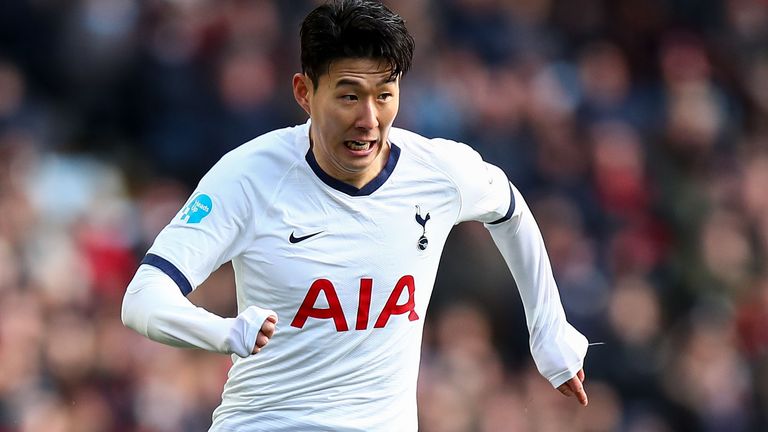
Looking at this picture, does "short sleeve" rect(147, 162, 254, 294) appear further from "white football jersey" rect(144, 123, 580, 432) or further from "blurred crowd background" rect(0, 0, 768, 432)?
"blurred crowd background" rect(0, 0, 768, 432)

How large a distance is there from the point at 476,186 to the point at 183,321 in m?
1.42

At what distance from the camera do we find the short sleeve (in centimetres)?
471

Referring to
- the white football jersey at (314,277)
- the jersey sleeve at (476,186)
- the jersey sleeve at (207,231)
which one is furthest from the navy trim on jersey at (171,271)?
the jersey sleeve at (476,186)

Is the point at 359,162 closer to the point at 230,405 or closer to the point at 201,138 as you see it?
the point at 230,405

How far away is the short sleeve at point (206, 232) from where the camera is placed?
471cm

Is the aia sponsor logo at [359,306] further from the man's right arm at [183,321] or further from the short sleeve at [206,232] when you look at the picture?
the man's right arm at [183,321]

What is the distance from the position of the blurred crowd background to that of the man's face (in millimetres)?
4476

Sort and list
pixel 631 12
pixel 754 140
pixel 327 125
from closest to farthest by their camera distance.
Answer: pixel 327 125, pixel 754 140, pixel 631 12

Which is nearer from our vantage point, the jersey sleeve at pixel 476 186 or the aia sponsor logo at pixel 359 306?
the aia sponsor logo at pixel 359 306

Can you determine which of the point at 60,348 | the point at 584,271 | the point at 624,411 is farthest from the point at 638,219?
the point at 60,348

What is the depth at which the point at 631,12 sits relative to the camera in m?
14.2

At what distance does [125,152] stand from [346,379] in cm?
685

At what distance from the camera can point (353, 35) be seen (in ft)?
16.1

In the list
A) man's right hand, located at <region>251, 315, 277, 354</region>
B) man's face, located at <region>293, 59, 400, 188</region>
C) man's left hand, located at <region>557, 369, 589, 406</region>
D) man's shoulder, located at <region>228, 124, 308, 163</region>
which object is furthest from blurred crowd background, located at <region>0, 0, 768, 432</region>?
man's right hand, located at <region>251, 315, 277, 354</region>
